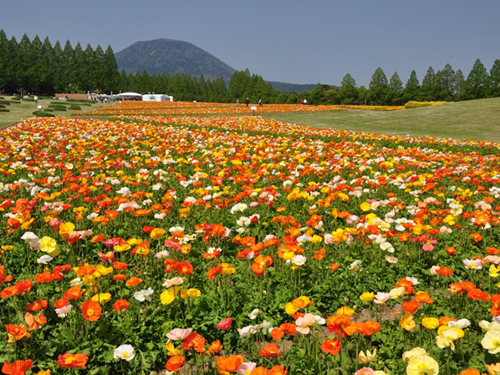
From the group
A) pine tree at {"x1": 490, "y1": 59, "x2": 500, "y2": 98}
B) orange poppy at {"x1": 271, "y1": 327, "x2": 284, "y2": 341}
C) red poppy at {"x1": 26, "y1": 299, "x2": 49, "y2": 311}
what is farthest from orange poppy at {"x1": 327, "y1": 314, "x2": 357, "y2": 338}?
pine tree at {"x1": 490, "y1": 59, "x2": 500, "y2": 98}

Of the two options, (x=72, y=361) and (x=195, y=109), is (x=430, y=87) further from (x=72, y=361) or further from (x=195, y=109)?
(x=72, y=361)

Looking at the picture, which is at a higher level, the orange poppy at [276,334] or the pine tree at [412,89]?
the pine tree at [412,89]

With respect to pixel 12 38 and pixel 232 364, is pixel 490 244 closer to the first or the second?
pixel 232 364

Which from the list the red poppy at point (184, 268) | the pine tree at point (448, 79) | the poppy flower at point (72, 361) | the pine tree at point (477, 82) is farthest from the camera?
the pine tree at point (448, 79)

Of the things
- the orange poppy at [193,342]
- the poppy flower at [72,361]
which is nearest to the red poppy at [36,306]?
the poppy flower at [72,361]

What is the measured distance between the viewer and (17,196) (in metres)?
5.46

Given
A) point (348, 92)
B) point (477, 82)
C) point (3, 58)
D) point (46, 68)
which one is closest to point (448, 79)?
point (477, 82)

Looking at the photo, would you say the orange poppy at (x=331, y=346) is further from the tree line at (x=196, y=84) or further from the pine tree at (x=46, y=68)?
the pine tree at (x=46, y=68)

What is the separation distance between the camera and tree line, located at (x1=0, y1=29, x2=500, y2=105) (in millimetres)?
69562

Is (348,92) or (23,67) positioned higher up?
(23,67)

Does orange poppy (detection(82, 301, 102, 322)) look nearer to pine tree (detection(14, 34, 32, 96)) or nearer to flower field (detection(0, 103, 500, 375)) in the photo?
flower field (detection(0, 103, 500, 375))

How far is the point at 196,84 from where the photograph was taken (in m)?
91.2

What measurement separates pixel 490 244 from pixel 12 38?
9496 centimetres

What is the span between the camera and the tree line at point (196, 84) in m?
69.6
